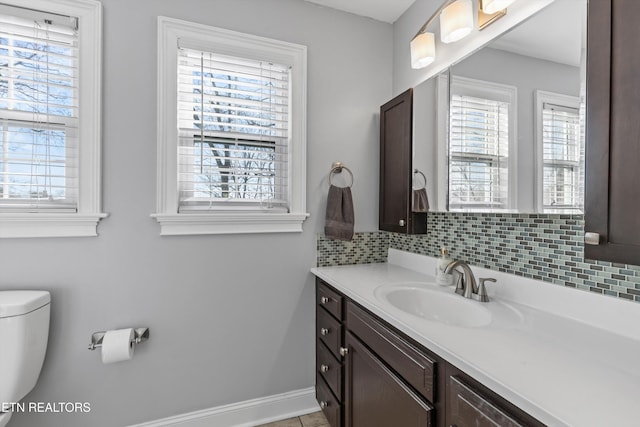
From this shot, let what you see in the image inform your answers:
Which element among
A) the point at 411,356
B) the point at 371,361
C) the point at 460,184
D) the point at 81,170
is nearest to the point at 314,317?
the point at 371,361

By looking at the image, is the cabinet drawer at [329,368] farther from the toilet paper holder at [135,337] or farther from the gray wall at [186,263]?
the toilet paper holder at [135,337]

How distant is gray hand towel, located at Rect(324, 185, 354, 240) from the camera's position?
1.81 meters

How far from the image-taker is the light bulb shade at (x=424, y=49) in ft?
5.22

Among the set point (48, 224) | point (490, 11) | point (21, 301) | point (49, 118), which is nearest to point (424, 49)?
point (490, 11)

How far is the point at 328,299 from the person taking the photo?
1636 mm

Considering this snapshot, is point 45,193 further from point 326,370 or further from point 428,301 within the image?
point 428,301

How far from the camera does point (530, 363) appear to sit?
0.73 m

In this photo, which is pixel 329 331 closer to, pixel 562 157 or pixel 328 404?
pixel 328 404

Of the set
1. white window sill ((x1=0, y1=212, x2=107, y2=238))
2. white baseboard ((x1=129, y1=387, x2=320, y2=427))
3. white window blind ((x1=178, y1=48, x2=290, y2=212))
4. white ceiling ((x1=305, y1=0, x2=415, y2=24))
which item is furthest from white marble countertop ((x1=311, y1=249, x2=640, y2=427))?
white ceiling ((x1=305, y1=0, x2=415, y2=24))

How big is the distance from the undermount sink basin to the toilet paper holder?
119cm

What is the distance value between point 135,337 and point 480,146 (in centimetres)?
187

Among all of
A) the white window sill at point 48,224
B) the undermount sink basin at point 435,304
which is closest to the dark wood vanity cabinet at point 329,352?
the undermount sink basin at point 435,304

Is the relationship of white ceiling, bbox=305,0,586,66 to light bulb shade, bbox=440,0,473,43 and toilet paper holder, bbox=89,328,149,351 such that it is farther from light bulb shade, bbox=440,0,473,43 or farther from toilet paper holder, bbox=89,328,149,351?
toilet paper holder, bbox=89,328,149,351

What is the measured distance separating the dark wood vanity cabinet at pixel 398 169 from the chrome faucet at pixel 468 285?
357 millimetres
